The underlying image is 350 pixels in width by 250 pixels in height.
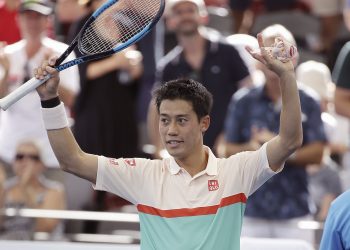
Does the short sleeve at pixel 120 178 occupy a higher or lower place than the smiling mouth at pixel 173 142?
lower

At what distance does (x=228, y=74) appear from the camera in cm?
927

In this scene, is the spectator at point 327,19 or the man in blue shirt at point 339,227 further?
the spectator at point 327,19

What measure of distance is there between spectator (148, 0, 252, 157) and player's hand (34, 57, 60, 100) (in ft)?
13.1

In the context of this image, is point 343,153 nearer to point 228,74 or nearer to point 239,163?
point 228,74

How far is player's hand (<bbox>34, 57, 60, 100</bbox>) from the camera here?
16.8 feet

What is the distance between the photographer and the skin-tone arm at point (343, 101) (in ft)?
26.1

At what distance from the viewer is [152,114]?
8.75 meters

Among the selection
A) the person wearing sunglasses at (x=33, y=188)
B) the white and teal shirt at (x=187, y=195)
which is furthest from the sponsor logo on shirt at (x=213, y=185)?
the person wearing sunglasses at (x=33, y=188)

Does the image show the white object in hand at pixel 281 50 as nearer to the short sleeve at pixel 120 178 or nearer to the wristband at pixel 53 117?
the short sleeve at pixel 120 178

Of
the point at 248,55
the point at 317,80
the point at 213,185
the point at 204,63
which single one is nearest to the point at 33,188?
the point at 204,63

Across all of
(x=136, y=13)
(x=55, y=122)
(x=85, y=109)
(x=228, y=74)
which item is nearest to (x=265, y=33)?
(x=228, y=74)

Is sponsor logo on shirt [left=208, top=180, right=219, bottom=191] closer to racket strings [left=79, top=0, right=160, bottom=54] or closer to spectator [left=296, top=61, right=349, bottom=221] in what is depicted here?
racket strings [left=79, top=0, right=160, bottom=54]

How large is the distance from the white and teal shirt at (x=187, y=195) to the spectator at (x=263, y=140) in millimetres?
2800

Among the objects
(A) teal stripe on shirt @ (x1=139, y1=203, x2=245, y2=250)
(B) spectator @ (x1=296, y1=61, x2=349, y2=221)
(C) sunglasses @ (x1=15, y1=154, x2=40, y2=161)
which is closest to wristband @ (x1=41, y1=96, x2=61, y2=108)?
(A) teal stripe on shirt @ (x1=139, y1=203, x2=245, y2=250)
